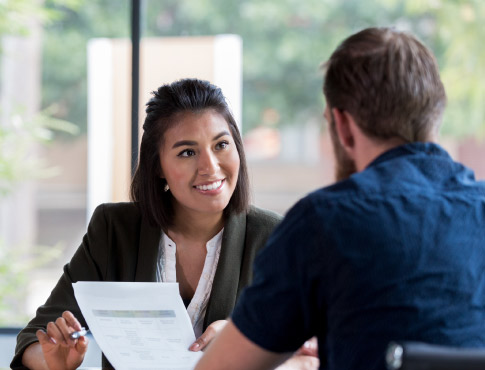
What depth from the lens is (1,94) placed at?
504cm

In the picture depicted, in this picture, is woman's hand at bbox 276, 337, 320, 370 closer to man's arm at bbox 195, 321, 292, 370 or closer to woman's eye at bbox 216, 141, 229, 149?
man's arm at bbox 195, 321, 292, 370

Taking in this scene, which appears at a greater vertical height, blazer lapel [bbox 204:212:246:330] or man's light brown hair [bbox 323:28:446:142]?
man's light brown hair [bbox 323:28:446:142]

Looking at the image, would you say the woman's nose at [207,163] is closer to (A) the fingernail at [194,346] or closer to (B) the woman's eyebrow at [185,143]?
(B) the woman's eyebrow at [185,143]

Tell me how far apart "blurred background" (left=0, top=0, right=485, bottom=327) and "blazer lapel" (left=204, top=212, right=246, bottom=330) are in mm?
2272

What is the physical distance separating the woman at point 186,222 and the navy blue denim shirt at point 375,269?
79 cm

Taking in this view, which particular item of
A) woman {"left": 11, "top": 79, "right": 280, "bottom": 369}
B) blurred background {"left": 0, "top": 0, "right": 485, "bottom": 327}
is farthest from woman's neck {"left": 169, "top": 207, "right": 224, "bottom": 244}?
blurred background {"left": 0, "top": 0, "right": 485, "bottom": 327}

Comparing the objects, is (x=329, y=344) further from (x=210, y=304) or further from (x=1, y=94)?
(x=1, y=94)

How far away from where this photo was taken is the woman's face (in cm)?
191

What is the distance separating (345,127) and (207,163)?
2.63ft

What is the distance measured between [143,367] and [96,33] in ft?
16.4

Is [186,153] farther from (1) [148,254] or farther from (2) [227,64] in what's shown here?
(2) [227,64]

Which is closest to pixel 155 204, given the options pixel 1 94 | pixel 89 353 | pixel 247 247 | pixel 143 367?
pixel 247 247

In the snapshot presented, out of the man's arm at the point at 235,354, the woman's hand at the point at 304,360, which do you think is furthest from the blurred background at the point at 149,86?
the man's arm at the point at 235,354

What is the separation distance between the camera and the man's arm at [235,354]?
1.08 metres
